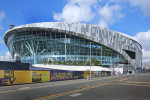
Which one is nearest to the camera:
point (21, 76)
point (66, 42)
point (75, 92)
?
point (75, 92)

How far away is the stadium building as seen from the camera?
7900cm

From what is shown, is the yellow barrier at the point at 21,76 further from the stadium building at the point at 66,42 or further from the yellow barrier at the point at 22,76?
the stadium building at the point at 66,42

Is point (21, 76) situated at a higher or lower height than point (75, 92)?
higher

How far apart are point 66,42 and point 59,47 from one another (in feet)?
16.6

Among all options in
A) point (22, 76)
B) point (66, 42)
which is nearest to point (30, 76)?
point (22, 76)

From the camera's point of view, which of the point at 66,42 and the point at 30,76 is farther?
the point at 66,42

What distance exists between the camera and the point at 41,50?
87.1 metres

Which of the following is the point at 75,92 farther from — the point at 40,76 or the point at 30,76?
the point at 40,76

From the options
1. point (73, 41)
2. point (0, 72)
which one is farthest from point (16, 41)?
point (0, 72)

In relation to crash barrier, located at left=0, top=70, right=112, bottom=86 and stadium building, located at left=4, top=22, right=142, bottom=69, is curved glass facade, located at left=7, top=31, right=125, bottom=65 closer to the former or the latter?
stadium building, located at left=4, top=22, right=142, bottom=69

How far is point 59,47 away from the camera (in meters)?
83.0

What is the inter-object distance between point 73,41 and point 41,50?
20.7 metres

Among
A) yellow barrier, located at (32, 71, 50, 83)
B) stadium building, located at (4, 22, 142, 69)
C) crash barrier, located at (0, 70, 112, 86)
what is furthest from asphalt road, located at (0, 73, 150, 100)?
stadium building, located at (4, 22, 142, 69)

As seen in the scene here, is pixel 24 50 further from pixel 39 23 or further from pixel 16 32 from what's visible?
pixel 39 23
